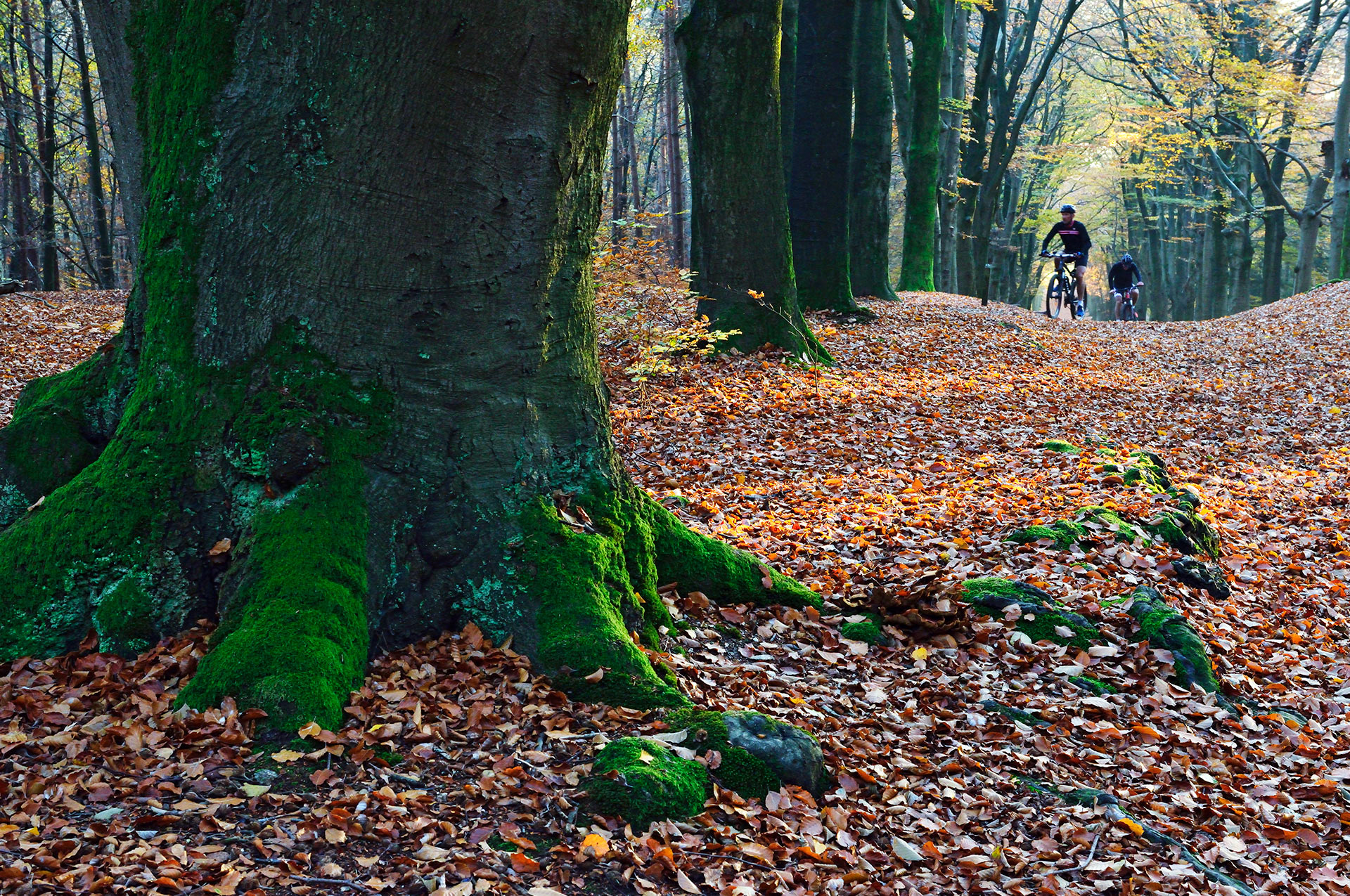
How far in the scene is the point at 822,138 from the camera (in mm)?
12086

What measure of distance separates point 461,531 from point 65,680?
4.71ft

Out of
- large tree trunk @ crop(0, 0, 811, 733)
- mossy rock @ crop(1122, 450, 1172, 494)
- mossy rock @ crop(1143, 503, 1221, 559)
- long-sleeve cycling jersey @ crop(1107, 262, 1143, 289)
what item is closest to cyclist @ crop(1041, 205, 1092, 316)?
long-sleeve cycling jersey @ crop(1107, 262, 1143, 289)

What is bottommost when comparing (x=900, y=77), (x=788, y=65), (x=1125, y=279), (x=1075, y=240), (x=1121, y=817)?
(x=1121, y=817)

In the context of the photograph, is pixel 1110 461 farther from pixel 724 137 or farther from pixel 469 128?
pixel 469 128

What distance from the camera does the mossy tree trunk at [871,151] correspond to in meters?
15.1

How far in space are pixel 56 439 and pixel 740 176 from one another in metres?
6.87

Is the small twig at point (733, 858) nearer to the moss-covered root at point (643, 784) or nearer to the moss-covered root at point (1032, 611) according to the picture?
the moss-covered root at point (643, 784)

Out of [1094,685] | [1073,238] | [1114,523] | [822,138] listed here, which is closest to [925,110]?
[1073,238]

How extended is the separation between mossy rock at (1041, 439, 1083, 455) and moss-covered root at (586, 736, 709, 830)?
5789 mm

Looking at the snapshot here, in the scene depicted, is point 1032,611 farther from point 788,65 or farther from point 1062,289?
point 1062,289

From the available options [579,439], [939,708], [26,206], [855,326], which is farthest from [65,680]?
[26,206]

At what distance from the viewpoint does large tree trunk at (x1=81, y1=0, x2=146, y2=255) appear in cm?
609

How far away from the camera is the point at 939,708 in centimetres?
413

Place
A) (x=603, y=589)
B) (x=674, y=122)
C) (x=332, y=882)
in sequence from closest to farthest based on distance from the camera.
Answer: (x=332, y=882) < (x=603, y=589) < (x=674, y=122)
